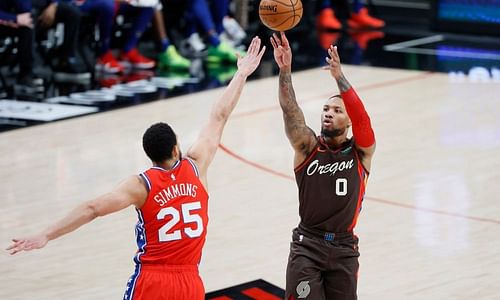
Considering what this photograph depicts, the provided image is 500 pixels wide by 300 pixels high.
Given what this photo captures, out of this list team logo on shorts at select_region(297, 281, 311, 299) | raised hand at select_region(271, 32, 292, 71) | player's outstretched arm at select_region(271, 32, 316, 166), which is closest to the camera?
team logo on shorts at select_region(297, 281, 311, 299)

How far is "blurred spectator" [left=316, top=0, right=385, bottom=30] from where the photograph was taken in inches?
868

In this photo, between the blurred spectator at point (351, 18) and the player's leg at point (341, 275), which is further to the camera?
the blurred spectator at point (351, 18)

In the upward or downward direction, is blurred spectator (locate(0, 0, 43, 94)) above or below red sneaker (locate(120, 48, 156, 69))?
above

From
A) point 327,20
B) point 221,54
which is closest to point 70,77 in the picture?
point 221,54

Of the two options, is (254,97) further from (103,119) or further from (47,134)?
(47,134)

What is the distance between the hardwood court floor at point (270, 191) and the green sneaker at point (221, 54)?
1938 mm

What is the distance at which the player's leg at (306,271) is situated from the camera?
7.06 meters

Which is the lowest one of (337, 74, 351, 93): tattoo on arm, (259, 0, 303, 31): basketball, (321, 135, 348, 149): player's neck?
(321, 135, 348, 149): player's neck

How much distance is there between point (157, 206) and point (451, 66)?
1298 cm

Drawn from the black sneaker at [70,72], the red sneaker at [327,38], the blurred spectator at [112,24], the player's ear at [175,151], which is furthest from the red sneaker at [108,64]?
the player's ear at [175,151]

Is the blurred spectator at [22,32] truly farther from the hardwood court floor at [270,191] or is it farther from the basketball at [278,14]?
the basketball at [278,14]

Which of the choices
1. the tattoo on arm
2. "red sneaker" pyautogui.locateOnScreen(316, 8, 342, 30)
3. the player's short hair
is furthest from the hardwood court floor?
"red sneaker" pyautogui.locateOnScreen(316, 8, 342, 30)

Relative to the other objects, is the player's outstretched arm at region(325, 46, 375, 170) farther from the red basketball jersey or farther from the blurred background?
the blurred background

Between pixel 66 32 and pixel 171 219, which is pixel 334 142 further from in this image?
pixel 66 32
